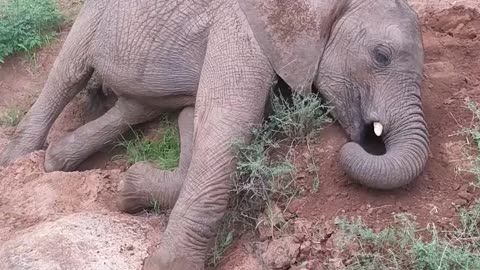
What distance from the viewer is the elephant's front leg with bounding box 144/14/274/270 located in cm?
421

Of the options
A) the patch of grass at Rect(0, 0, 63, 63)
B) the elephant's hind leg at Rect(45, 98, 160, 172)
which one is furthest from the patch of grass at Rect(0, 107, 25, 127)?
the elephant's hind leg at Rect(45, 98, 160, 172)

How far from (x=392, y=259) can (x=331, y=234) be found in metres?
0.38

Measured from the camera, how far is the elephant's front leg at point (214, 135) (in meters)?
4.21

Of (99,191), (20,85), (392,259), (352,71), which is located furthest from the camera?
(20,85)

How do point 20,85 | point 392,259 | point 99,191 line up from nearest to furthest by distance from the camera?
point 392,259 < point 99,191 < point 20,85

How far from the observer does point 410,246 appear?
12.6 ft

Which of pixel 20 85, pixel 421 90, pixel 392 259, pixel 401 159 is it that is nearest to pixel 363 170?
pixel 401 159

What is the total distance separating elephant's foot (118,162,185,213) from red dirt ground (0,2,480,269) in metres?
0.20

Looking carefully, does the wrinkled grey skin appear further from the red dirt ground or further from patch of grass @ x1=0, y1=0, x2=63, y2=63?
patch of grass @ x1=0, y1=0, x2=63, y2=63

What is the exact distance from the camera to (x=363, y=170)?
4.10 m

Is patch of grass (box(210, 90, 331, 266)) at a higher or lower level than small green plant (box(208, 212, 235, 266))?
higher

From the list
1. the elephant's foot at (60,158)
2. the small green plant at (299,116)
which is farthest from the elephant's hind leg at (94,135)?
the small green plant at (299,116)

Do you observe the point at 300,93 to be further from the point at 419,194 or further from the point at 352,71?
the point at 419,194

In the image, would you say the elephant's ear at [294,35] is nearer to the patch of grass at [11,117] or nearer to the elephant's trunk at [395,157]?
the elephant's trunk at [395,157]
